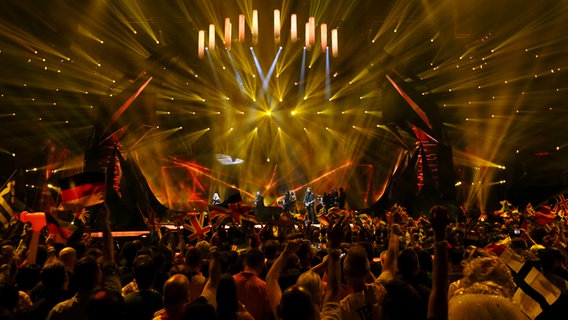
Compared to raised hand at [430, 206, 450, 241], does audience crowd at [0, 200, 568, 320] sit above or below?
below

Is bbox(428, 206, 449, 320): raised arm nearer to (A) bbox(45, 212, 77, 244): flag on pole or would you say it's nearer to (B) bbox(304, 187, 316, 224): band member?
(A) bbox(45, 212, 77, 244): flag on pole

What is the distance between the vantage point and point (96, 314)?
208 cm

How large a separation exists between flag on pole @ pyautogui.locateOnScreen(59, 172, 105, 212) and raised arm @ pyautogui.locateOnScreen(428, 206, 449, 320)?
376cm

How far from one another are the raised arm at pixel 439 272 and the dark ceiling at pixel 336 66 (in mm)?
13631

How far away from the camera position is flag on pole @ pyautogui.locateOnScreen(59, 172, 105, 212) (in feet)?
15.9

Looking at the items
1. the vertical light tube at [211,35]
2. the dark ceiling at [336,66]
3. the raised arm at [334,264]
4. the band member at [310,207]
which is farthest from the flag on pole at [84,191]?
the band member at [310,207]

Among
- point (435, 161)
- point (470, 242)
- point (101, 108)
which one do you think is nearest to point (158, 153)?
point (101, 108)

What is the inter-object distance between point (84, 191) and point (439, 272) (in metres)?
3.95

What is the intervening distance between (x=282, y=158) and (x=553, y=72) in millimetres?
11446

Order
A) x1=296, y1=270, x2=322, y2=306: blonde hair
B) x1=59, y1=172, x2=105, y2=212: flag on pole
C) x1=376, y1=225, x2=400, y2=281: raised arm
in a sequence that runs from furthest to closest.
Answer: x1=59, y1=172, x2=105, y2=212: flag on pole, x1=376, y1=225, x2=400, y2=281: raised arm, x1=296, y1=270, x2=322, y2=306: blonde hair

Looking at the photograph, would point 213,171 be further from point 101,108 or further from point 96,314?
point 96,314

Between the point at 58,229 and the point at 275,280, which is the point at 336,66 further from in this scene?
the point at 275,280

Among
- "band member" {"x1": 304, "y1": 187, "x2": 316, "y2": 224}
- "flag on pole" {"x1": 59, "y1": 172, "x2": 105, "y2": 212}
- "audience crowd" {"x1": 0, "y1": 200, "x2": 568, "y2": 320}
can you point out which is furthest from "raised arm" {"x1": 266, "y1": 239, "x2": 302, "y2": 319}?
"band member" {"x1": 304, "y1": 187, "x2": 316, "y2": 224}

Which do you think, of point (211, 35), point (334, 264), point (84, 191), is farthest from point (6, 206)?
point (211, 35)
